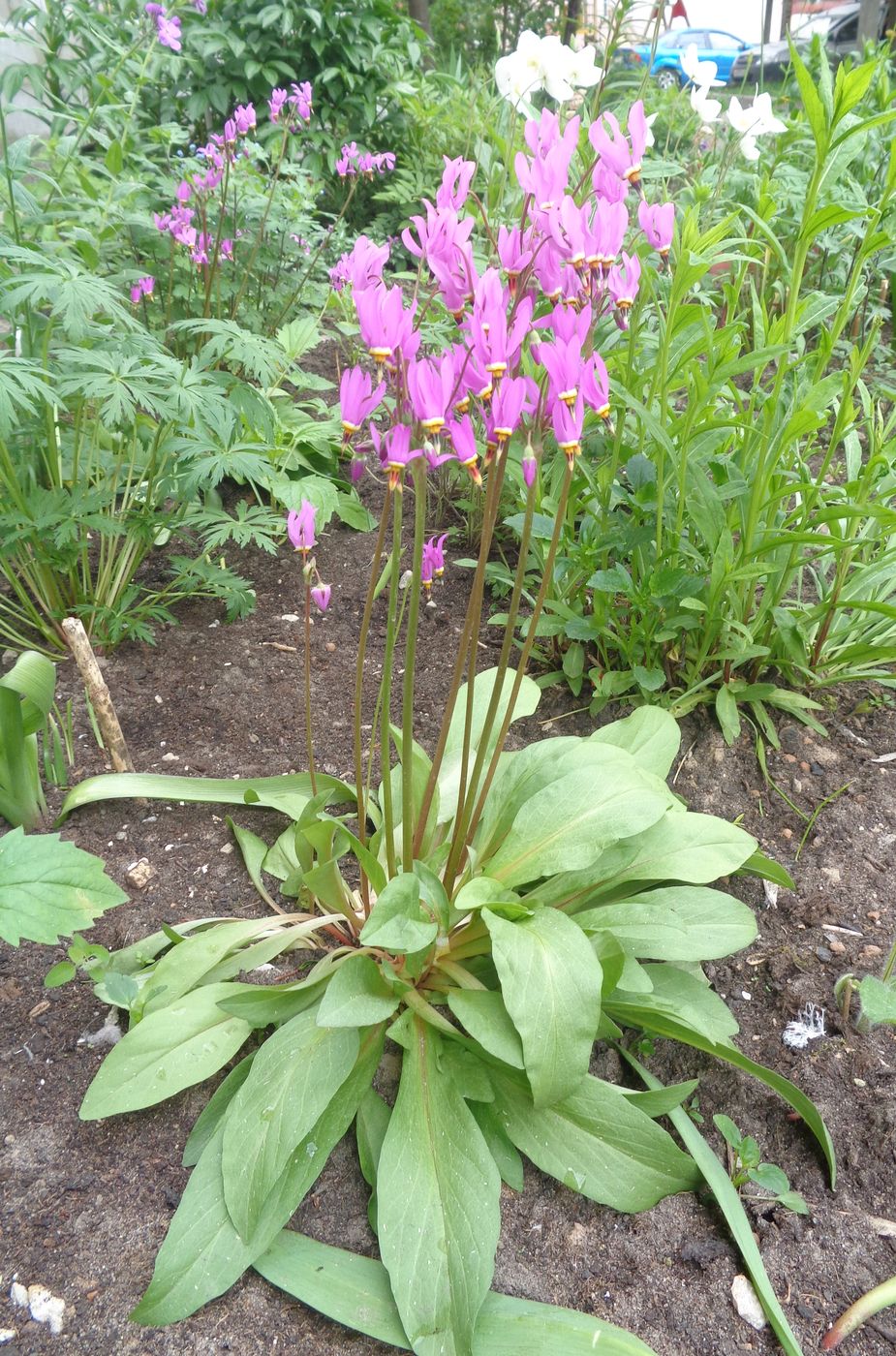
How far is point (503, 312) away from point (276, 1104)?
1.18 m

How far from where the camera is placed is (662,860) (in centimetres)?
184

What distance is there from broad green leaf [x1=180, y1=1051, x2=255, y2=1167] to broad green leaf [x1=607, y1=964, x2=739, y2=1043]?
637 millimetres

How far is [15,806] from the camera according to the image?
6.64ft

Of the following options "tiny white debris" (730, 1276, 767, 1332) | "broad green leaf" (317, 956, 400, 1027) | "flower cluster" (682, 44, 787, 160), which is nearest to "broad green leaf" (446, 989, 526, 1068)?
"broad green leaf" (317, 956, 400, 1027)

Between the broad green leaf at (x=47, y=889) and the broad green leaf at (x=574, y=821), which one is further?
the broad green leaf at (x=574, y=821)

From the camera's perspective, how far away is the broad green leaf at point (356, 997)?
140cm

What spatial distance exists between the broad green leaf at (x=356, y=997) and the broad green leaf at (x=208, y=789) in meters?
0.52

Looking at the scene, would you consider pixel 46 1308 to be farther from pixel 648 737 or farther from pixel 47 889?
pixel 648 737

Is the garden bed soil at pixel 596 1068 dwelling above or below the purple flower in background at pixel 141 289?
below

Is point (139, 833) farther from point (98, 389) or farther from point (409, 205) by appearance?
point (409, 205)

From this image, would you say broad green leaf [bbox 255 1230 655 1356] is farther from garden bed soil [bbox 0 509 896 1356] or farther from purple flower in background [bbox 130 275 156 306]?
purple flower in background [bbox 130 275 156 306]

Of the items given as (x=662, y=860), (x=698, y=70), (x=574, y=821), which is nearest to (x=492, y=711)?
(x=574, y=821)

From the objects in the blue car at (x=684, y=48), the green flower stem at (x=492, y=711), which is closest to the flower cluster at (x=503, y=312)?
the green flower stem at (x=492, y=711)

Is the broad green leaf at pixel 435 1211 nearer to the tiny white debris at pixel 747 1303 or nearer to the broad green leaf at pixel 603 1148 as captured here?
the broad green leaf at pixel 603 1148
